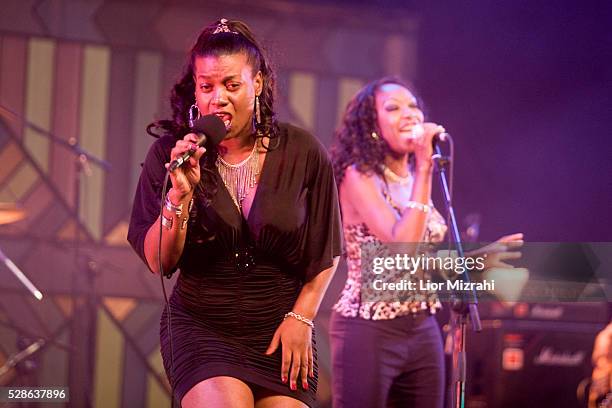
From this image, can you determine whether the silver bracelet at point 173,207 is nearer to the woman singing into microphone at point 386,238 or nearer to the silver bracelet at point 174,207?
the silver bracelet at point 174,207

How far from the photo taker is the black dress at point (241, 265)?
117 inches

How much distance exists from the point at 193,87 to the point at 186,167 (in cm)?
60

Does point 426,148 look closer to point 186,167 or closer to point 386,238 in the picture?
point 386,238

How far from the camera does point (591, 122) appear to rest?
18.7 ft

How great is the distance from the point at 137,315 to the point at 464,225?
238cm

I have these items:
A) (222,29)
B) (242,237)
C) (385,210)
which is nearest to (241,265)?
(242,237)

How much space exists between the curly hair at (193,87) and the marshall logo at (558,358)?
2.46 metres

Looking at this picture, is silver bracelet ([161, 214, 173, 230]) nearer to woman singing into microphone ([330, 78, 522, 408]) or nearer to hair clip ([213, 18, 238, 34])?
hair clip ([213, 18, 238, 34])

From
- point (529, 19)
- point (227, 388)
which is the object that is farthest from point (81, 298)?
point (529, 19)

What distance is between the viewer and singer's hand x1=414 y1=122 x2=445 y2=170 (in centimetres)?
399

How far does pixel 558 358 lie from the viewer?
15.7 feet

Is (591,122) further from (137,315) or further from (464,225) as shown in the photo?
(137,315)

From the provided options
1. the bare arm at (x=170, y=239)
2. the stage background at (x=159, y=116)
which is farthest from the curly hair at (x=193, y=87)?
the stage background at (x=159, y=116)

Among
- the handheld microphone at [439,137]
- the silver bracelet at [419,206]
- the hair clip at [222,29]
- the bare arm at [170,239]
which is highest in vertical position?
the hair clip at [222,29]
